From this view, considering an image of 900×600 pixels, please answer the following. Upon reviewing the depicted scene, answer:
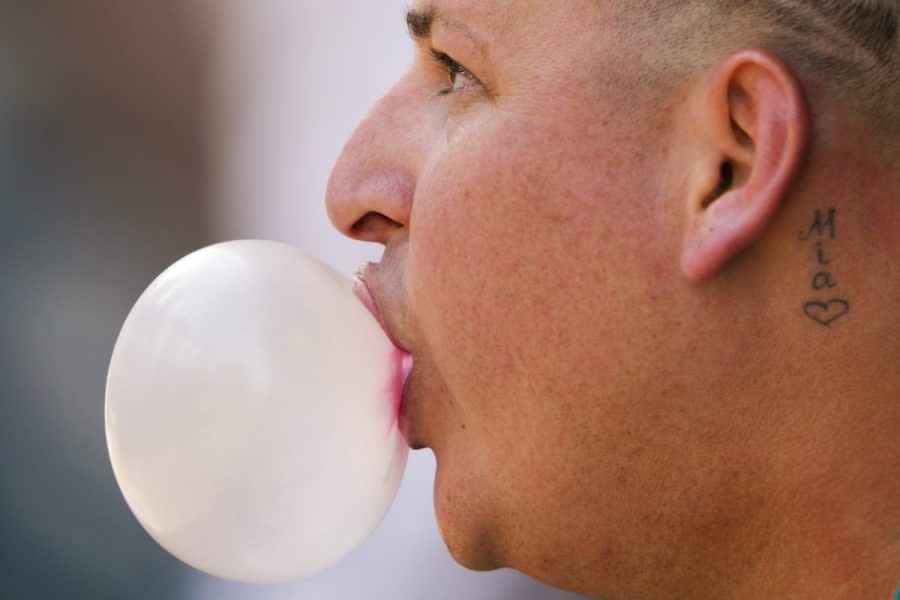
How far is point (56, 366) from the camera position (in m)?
3.31

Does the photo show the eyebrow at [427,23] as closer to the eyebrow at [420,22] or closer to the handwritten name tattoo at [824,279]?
the eyebrow at [420,22]

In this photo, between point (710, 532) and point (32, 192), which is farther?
point (32, 192)

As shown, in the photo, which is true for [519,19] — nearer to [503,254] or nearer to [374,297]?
[503,254]

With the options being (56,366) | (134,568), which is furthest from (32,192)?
(134,568)

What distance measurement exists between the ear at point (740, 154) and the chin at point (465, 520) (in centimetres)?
32

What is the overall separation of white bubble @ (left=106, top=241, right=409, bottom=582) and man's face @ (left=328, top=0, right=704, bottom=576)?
0.09 m

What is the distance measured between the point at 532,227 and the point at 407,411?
269mm

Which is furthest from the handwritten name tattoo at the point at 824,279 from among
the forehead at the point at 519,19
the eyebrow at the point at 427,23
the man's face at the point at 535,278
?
the eyebrow at the point at 427,23

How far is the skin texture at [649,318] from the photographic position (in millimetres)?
938

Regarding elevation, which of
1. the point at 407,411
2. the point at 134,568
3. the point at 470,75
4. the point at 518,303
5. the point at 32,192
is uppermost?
the point at 32,192

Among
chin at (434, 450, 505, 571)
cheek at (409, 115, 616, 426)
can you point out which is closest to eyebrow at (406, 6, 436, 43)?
cheek at (409, 115, 616, 426)

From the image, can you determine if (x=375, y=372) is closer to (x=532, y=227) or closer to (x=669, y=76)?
(x=532, y=227)

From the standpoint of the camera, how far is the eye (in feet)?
3.77

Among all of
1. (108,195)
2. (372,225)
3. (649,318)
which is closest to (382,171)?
(372,225)
